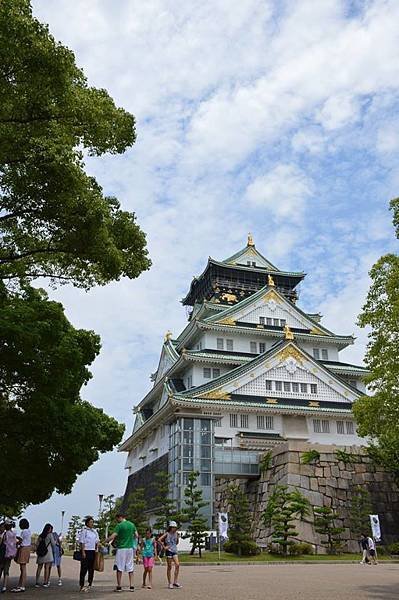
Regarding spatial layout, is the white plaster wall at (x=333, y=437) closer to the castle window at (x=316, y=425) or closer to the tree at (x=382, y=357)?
the castle window at (x=316, y=425)

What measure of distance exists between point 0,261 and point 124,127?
3.33 meters

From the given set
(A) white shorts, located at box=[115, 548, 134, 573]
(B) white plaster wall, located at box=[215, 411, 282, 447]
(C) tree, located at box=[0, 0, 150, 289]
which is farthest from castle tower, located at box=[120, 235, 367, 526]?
(C) tree, located at box=[0, 0, 150, 289]

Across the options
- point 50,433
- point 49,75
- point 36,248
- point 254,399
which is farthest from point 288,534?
point 49,75

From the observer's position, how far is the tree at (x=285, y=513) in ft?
82.1

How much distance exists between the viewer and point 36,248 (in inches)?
446

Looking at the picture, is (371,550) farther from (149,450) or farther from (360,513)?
(149,450)

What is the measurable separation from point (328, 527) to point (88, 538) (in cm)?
1657

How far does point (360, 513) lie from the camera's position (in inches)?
1087

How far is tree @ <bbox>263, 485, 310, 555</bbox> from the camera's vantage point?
25.0 meters

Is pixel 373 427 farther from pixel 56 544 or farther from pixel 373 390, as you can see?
pixel 56 544

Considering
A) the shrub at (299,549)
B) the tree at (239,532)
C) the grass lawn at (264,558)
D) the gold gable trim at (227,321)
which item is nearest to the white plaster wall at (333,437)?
the gold gable trim at (227,321)

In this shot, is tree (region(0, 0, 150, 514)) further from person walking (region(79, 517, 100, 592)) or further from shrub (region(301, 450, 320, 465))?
shrub (region(301, 450, 320, 465))

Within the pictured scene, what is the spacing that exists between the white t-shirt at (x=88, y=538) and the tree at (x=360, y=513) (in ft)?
60.5

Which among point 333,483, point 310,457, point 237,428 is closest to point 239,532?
point 310,457
